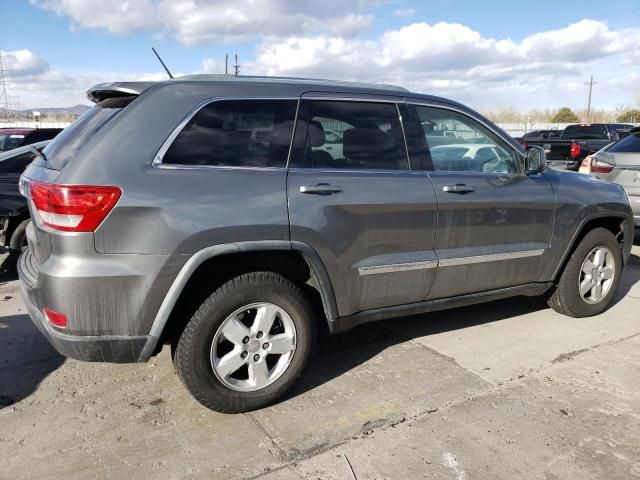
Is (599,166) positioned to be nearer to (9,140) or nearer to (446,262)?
(446,262)

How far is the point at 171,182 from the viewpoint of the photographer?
2.72 metres

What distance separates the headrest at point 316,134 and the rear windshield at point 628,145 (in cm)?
572

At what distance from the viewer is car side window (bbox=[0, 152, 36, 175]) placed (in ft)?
19.4

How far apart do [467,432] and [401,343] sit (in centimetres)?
123

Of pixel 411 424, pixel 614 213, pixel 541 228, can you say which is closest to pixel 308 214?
pixel 411 424

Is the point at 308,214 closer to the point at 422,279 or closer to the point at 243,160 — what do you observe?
the point at 243,160

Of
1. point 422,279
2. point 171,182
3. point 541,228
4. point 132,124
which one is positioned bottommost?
point 422,279

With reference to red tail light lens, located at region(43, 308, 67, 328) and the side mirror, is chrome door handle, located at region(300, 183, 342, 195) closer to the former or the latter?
red tail light lens, located at region(43, 308, 67, 328)

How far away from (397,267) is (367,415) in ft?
2.99

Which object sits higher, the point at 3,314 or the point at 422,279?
the point at 422,279

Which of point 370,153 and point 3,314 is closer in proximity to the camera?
point 370,153

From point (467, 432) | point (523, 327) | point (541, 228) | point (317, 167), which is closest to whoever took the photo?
point (467, 432)

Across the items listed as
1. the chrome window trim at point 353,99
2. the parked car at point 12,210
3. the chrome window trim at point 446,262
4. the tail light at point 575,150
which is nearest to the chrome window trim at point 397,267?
the chrome window trim at point 446,262

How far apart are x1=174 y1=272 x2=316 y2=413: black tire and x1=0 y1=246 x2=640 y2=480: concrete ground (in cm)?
13
